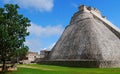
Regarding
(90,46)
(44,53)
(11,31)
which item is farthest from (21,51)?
(44,53)

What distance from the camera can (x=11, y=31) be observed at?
35188mm

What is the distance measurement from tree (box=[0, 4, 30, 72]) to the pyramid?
15.8 m

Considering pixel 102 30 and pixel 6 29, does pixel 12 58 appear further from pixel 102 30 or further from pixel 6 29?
pixel 102 30

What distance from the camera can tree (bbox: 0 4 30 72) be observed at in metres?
34.4

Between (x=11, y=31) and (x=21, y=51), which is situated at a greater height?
(x=11, y=31)

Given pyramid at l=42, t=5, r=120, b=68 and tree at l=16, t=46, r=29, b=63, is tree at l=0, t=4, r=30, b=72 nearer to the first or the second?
tree at l=16, t=46, r=29, b=63

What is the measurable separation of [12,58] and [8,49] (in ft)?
6.23

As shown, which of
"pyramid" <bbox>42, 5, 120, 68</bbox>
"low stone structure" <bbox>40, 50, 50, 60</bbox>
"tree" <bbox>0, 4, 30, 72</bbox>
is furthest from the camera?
"low stone structure" <bbox>40, 50, 50, 60</bbox>

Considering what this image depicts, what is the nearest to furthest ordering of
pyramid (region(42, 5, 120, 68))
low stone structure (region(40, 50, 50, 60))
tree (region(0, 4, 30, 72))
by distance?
1. tree (region(0, 4, 30, 72))
2. pyramid (region(42, 5, 120, 68))
3. low stone structure (region(40, 50, 50, 60))

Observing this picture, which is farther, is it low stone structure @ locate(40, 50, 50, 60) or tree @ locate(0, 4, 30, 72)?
low stone structure @ locate(40, 50, 50, 60)

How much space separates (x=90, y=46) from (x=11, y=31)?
64.5 feet

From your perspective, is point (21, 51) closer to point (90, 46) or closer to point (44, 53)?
point (90, 46)

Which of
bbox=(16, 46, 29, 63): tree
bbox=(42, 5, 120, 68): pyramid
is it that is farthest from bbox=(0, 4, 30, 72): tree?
bbox=(42, 5, 120, 68): pyramid

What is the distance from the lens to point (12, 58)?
119 feet
